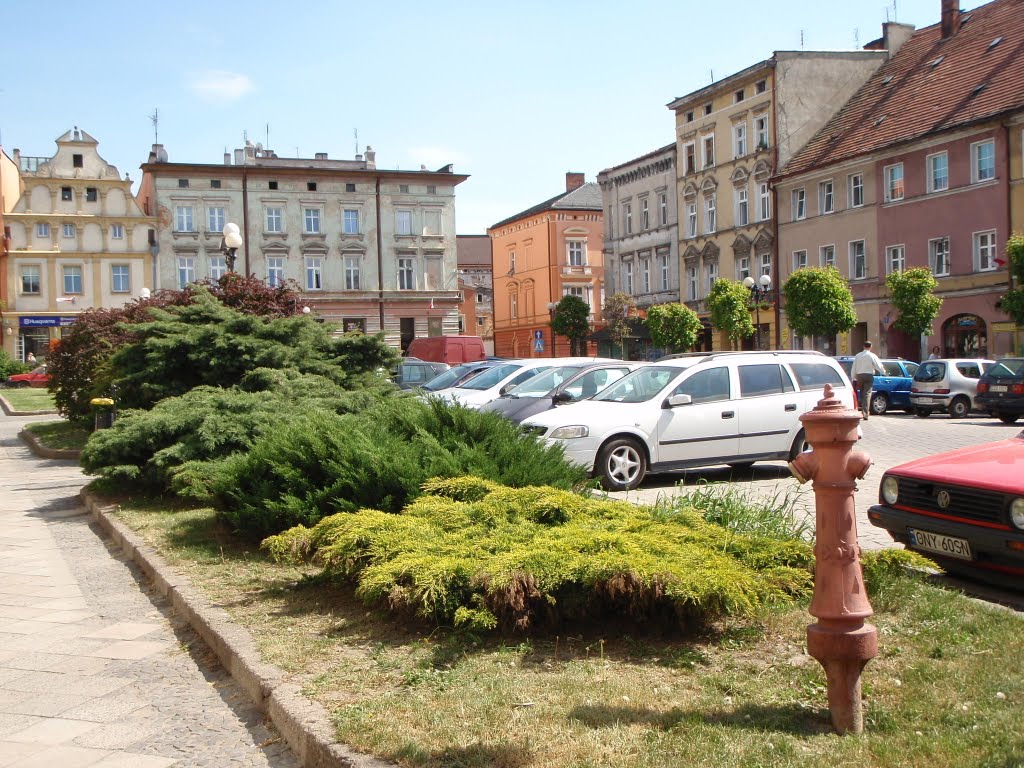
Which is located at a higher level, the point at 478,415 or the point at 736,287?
the point at 736,287

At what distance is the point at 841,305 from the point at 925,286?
3.43 m

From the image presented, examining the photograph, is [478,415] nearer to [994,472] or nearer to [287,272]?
[994,472]

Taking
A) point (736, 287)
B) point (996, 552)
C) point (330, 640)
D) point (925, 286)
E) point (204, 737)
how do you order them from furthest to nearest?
point (736, 287) < point (925, 286) < point (996, 552) < point (330, 640) < point (204, 737)

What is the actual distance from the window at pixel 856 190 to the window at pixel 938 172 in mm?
4078

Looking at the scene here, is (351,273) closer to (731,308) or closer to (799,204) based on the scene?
(731,308)

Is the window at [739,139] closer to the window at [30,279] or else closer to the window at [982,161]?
the window at [982,161]

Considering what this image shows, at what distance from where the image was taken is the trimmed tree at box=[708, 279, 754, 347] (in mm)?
43094

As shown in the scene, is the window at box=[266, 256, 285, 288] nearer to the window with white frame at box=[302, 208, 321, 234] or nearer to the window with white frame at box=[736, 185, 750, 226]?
the window with white frame at box=[302, 208, 321, 234]

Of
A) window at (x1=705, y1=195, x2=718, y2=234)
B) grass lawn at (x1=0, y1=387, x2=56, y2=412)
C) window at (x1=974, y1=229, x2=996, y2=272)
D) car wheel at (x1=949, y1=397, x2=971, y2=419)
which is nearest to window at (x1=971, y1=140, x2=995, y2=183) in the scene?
window at (x1=974, y1=229, x2=996, y2=272)

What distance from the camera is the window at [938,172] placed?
3731 centimetres

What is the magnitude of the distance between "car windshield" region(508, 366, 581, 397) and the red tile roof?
25435 mm

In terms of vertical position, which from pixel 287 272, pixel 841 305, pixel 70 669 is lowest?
pixel 70 669

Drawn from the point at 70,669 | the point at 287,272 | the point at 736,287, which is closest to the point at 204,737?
the point at 70,669

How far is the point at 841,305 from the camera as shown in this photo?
36.4 m
